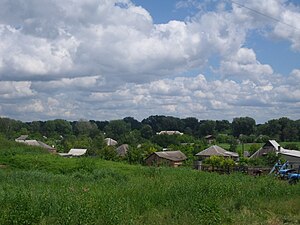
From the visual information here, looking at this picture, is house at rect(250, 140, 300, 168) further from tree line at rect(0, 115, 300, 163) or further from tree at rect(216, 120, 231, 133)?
tree at rect(216, 120, 231, 133)

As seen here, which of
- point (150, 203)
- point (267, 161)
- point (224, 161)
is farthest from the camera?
point (267, 161)

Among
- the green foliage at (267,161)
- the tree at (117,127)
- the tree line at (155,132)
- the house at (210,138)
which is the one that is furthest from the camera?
the tree at (117,127)

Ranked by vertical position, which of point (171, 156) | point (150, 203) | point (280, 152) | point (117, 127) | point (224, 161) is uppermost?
point (117, 127)

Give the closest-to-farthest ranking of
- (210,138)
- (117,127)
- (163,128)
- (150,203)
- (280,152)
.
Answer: (150,203) → (280,152) → (210,138) → (117,127) → (163,128)

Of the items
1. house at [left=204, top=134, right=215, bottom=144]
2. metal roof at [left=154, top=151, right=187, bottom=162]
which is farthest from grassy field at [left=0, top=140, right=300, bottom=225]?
house at [left=204, top=134, right=215, bottom=144]

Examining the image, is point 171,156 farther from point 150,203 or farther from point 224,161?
point 150,203

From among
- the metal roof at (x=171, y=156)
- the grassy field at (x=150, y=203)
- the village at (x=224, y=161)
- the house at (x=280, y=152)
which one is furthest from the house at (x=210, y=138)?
the grassy field at (x=150, y=203)

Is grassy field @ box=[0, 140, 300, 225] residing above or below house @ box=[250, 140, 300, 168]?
above

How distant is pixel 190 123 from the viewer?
12825cm

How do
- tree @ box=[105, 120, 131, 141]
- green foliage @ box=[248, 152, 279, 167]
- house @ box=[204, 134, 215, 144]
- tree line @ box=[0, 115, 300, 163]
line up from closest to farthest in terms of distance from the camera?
green foliage @ box=[248, 152, 279, 167] → tree line @ box=[0, 115, 300, 163] → house @ box=[204, 134, 215, 144] → tree @ box=[105, 120, 131, 141]

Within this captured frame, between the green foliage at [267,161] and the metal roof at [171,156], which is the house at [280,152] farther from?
the metal roof at [171,156]

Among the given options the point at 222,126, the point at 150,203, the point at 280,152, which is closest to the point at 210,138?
the point at 222,126

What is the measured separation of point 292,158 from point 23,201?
143ft

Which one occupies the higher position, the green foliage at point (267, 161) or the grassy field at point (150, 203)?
the grassy field at point (150, 203)
